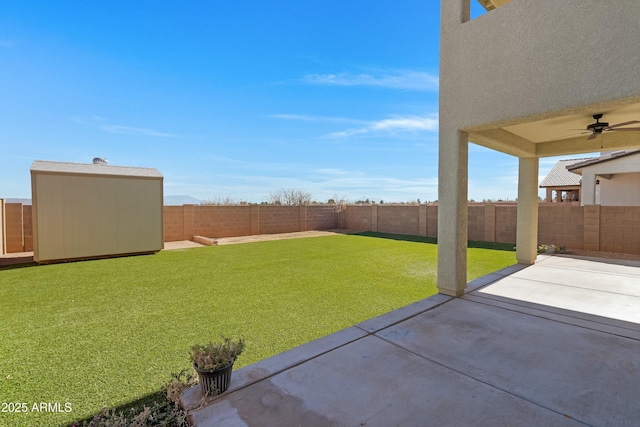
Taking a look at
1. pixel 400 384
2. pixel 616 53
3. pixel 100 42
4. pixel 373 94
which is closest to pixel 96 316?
pixel 400 384

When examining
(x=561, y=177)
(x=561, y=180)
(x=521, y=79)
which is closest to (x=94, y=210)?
(x=521, y=79)

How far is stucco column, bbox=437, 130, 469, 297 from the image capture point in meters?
4.75

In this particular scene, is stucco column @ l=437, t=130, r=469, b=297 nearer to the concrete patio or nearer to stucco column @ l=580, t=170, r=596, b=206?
the concrete patio

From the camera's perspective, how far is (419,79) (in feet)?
33.2

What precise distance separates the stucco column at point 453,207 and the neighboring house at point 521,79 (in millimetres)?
17

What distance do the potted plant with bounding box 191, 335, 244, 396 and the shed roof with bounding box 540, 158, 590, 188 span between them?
24433 millimetres

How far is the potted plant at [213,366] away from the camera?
227 cm

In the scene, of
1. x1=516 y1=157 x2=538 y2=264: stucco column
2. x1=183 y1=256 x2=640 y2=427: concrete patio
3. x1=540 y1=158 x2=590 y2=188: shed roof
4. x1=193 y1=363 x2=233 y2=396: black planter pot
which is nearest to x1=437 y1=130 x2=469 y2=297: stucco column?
x1=183 y1=256 x2=640 y2=427: concrete patio

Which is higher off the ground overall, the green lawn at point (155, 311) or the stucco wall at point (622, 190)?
the stucco wall at point (622, 190)

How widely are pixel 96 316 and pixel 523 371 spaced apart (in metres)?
5.71

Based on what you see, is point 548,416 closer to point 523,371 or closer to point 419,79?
point 523,371

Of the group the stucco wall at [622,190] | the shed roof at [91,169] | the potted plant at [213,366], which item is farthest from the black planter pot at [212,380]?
the stucco wall at [622,190]

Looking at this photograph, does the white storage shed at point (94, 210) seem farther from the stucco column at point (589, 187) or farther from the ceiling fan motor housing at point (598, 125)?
the stucco column at point (589, 187)

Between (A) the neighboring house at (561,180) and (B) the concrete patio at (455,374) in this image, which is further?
(A) the neighboring house at (561,180)
